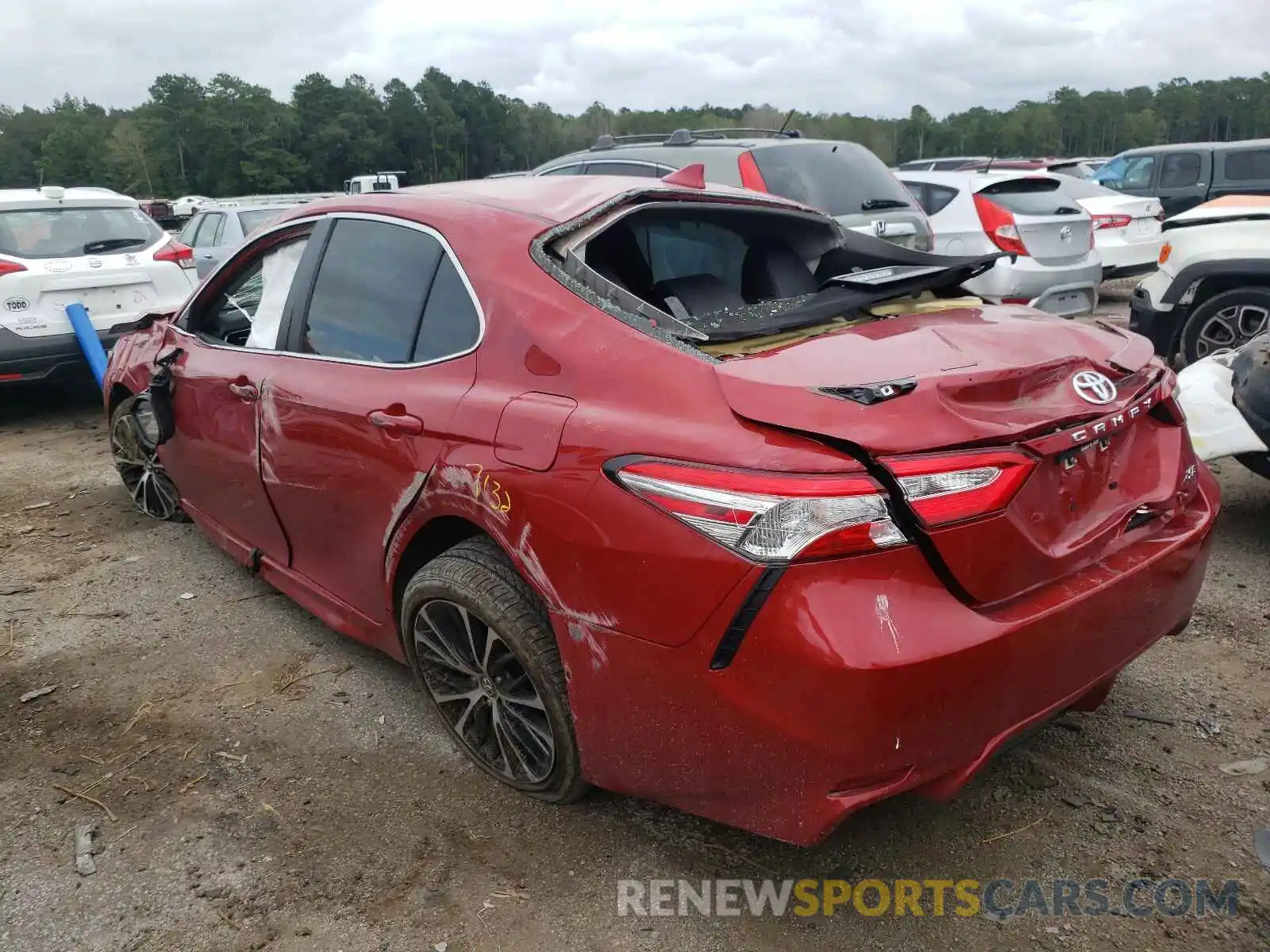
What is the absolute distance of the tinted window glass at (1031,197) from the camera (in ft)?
27.3

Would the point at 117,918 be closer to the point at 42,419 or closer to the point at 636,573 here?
the point at 636,573

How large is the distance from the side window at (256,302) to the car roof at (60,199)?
175 inches

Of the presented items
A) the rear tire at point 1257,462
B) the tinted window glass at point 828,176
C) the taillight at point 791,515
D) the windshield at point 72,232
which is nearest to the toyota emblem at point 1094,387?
the taillight at point 791,515

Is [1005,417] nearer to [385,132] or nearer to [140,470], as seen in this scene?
[140,470]

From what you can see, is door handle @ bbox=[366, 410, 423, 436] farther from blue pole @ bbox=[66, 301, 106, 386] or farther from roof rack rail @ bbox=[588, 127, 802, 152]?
blue pole @ bbox=[66, 301, 106, 386]

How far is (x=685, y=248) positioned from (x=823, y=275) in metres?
0.55

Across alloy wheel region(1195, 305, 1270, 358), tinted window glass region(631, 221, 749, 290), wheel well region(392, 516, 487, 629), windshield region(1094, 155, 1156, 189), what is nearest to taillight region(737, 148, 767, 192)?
tinted window glass region(631, 221, 749, 290)

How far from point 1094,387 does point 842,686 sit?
103 cm

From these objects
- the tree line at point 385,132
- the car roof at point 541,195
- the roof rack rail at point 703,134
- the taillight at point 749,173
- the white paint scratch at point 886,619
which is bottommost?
the white paint scratch at point 886,619

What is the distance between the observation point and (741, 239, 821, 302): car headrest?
339 cm

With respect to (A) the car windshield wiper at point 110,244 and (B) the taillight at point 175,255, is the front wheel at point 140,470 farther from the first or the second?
(B) the taillight at point 175,255

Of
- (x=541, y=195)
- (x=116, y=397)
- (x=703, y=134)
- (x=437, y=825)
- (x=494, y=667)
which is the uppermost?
(x=703, y=134)

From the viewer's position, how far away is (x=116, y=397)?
16.1 feet

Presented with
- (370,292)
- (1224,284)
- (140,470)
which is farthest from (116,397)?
(1224,284)
